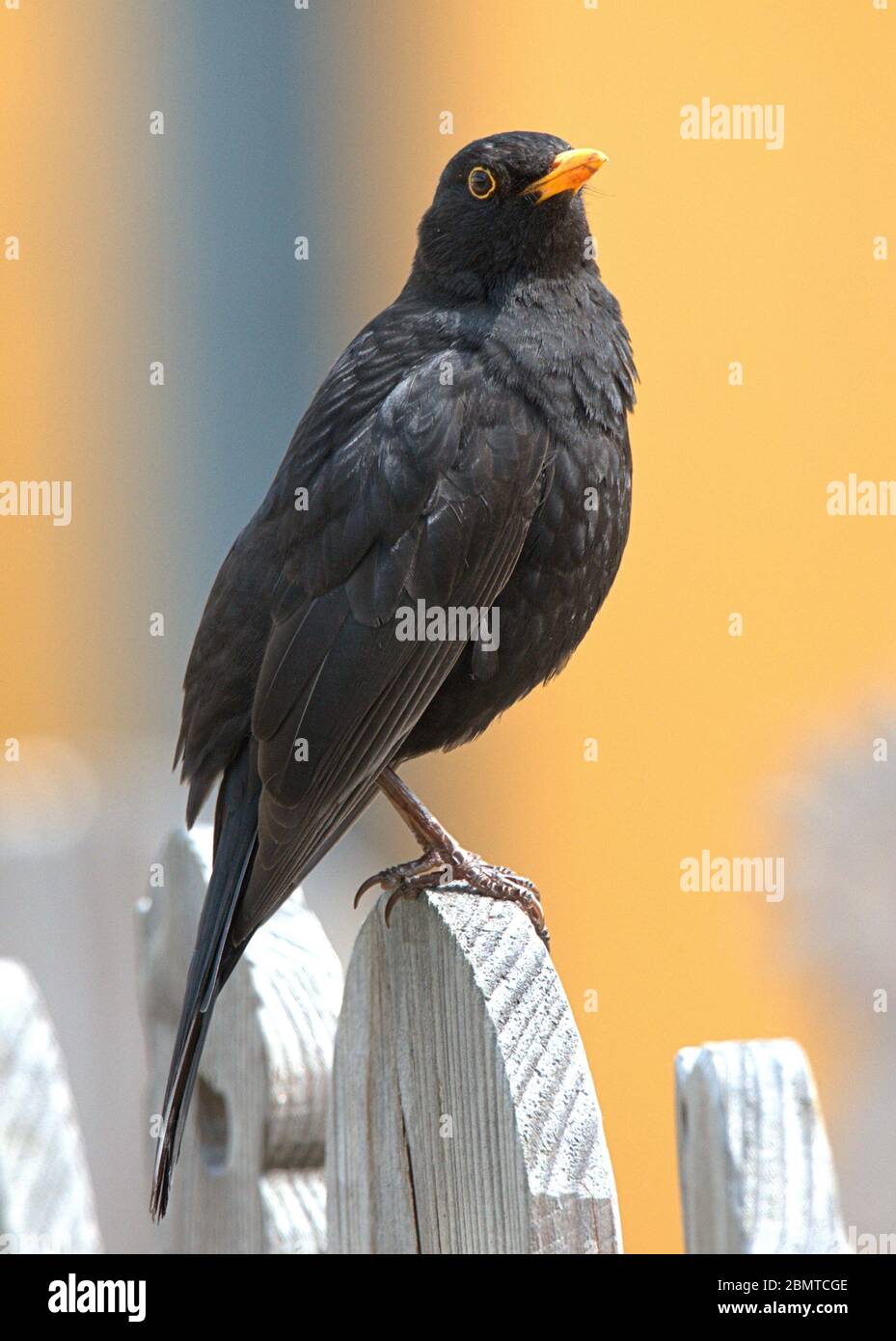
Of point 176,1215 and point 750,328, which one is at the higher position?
point 750,328

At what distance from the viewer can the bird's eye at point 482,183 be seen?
3541 millimetres

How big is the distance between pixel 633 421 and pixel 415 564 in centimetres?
405

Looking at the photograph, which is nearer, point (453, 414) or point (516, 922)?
point (516, 922)

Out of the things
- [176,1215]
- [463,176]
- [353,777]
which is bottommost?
[176,1215]

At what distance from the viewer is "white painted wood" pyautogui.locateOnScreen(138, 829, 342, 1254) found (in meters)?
2.63

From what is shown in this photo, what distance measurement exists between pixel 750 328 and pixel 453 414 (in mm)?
4267

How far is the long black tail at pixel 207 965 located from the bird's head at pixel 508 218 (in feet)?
3.59

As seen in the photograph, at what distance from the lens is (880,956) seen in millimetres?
3992

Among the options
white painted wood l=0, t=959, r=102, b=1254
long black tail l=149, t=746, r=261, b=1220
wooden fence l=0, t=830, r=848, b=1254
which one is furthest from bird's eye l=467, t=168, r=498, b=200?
white painted wood l=0, t=959, r=102, b=1254
